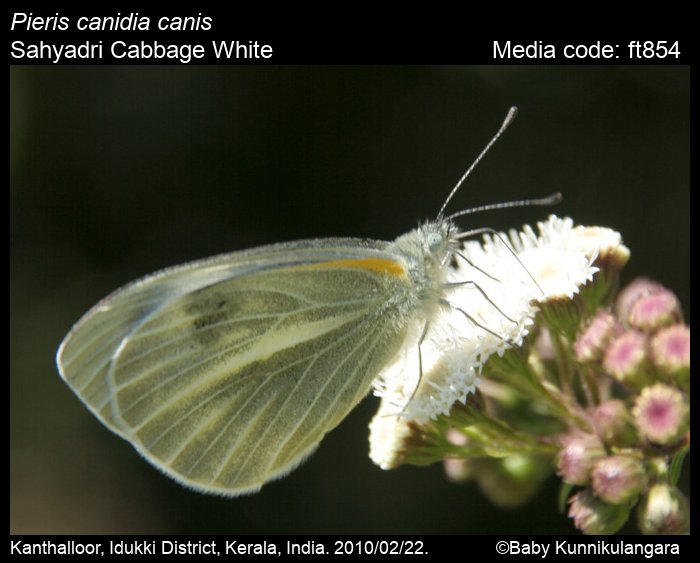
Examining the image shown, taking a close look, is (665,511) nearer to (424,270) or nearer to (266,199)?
(424,270)

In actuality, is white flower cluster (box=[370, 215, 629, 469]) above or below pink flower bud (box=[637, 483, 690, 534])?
above

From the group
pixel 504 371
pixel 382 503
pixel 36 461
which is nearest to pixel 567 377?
pixel 504 371

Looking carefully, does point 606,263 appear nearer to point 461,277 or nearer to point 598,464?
point 461,277

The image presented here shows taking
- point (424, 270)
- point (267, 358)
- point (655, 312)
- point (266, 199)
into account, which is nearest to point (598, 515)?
point (655, 312)

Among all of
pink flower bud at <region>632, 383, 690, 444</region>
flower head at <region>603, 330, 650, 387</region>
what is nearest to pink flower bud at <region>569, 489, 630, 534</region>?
pink flower bud at <region>632, 383, 690, 444</region>

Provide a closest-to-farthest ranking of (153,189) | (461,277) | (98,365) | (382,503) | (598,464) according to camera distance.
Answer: (598,464) → (98,365) → (461,277) → (382,503) → (153,189)

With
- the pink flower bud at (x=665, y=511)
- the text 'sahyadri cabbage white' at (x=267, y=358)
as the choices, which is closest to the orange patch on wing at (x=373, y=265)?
the text 'sahyadri cabbage white' at (x=267, y=358)

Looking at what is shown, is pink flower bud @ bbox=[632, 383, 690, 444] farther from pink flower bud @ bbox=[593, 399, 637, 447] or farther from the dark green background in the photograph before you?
the dark green background

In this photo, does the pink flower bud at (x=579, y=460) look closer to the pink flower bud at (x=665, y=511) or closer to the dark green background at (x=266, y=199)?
the pink flower bud at (x=665, y=511)
